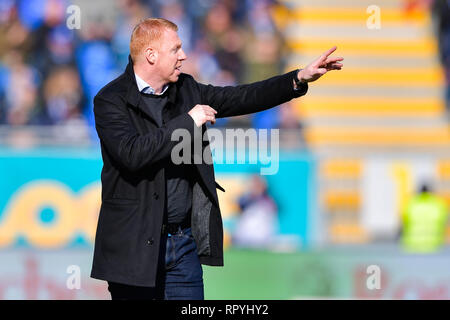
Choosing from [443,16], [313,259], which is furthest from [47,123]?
[443,16]

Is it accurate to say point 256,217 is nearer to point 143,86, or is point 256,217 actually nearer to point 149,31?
point 143,86

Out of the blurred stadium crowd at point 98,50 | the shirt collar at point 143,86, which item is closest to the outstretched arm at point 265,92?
the shirt collar at point 143,86

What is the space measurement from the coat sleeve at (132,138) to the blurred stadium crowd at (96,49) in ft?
24.3

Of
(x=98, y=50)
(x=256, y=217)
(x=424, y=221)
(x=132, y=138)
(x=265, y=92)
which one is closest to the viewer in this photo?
(x=132, y=138)

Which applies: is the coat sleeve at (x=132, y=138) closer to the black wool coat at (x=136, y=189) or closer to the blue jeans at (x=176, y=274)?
the black wool coat at (x=136, y=189)

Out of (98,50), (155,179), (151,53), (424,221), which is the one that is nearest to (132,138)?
(155,179)

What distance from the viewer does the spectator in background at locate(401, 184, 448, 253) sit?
11163mm

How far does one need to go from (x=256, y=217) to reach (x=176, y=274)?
23.7ft

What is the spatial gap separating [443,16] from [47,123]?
6570 millimetres

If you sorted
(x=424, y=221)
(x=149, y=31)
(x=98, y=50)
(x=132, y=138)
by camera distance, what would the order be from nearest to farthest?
(x=132, y=138)
(x=149, y=31)
(x=424, y=221)
(x=98, y=50)

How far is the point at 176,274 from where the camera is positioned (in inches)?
170

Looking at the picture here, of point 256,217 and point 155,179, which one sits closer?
point 155,179

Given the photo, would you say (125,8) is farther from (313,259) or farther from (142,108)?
(142,108)

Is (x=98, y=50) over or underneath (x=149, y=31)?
over
